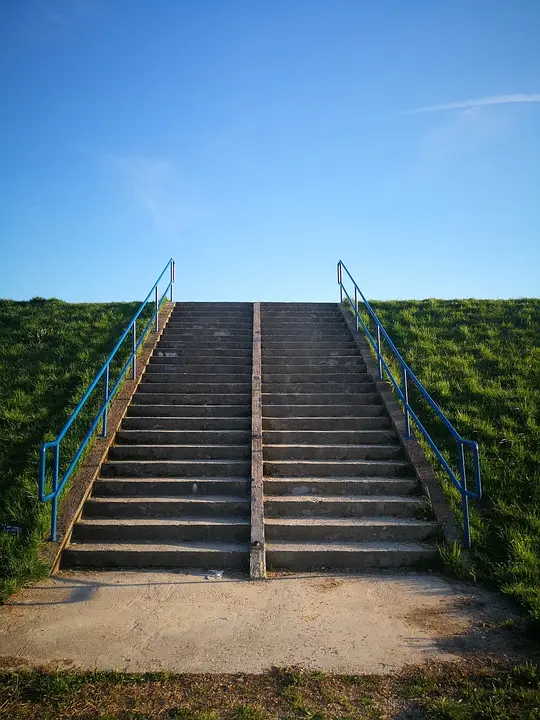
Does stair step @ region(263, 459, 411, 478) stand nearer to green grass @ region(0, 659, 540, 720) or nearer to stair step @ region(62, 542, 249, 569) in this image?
stair step @ region(62, 542, 249, 569)

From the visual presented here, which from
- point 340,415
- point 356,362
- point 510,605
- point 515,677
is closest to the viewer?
point 515,677

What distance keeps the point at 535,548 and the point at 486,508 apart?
2.70ft

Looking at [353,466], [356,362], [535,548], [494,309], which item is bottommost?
[535,548]

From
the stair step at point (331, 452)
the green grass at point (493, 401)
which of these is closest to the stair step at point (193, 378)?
the stair step at point (331, 452)

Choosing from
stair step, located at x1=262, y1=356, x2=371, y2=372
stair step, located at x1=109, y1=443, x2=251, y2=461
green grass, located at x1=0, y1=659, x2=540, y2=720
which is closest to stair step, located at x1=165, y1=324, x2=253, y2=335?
stair step, located at x1=262, y1=356, x2=371, y2=372

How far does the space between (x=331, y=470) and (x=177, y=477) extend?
2.02m

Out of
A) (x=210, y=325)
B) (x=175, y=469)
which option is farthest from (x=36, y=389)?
(x=210, y=325)

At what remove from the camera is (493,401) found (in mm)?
7840

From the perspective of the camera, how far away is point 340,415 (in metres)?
7.83

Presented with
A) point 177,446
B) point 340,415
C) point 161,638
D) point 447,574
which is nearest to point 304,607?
point 161,638

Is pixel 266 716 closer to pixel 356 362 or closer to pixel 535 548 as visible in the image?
pixel 535 548

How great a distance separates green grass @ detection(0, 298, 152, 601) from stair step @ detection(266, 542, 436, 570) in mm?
2353

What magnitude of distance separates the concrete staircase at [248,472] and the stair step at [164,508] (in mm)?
12

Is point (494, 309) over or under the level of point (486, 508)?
over
